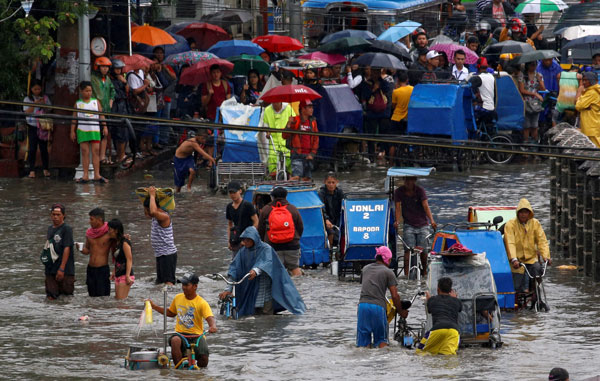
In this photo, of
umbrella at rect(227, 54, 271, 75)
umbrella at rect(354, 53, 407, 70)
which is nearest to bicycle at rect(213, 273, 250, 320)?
umbrella at rect(354, 53, 407, 70)

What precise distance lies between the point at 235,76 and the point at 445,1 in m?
12.8

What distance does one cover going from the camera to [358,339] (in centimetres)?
1532

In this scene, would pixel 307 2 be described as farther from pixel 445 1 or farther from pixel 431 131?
pixel 431 131

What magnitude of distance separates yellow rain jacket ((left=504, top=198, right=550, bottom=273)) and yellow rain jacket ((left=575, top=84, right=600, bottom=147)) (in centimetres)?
764

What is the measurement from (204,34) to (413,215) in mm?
16525

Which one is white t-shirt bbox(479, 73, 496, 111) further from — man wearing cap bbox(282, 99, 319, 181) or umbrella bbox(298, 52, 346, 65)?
umbrella bbox(298, 52, 346, 65)

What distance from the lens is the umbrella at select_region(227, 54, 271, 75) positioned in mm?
31359

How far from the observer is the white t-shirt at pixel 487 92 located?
2847 cm

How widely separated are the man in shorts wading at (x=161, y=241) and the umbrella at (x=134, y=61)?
1036cm

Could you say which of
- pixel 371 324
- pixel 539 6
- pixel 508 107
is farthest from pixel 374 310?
pixel 539 6

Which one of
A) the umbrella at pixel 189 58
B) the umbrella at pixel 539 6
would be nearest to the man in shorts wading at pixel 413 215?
the umbrella at pixel 189 58

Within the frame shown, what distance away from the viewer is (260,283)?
17156 millimetres

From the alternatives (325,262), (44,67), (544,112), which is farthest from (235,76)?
(325,262)

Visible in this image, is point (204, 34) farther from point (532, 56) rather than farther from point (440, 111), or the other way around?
point (440, 111)
